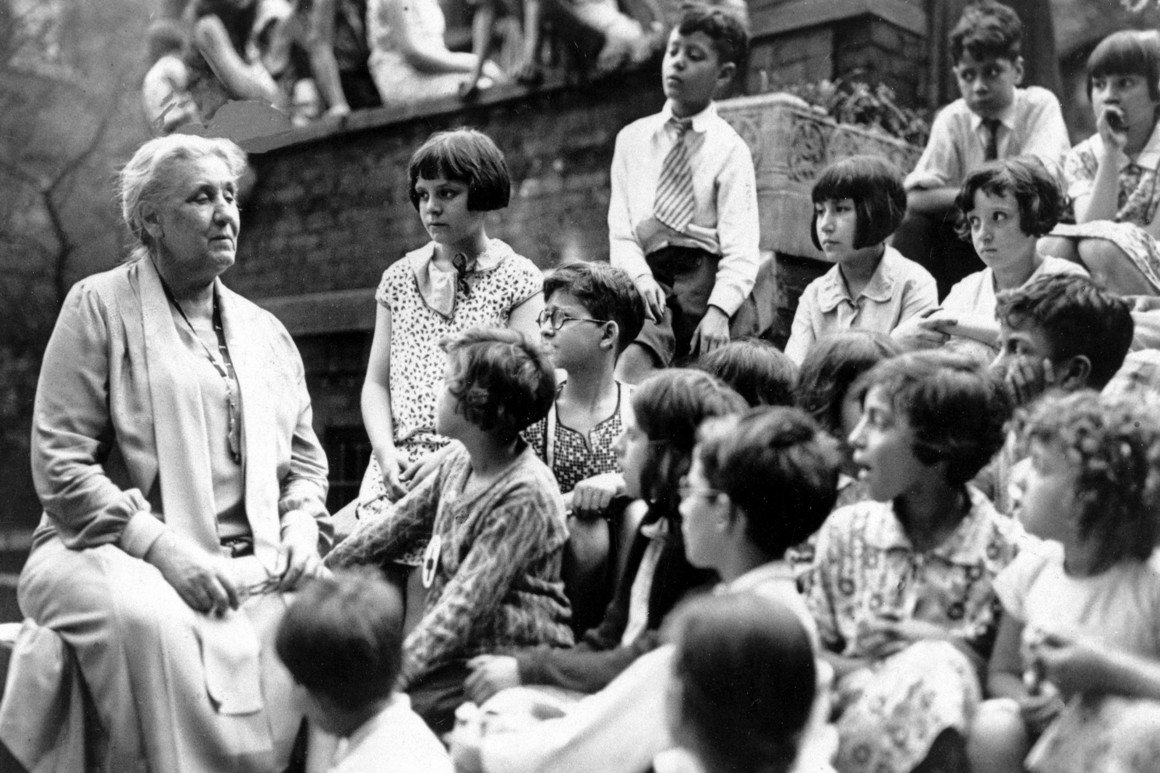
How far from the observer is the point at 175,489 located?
10.9 ft

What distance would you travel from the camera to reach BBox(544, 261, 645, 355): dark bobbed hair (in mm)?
3695

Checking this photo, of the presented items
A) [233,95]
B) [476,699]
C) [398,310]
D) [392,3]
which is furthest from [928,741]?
[233,95]

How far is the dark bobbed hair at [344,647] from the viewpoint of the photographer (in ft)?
8.30

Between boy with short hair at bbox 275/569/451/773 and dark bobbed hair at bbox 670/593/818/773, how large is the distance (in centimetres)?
68

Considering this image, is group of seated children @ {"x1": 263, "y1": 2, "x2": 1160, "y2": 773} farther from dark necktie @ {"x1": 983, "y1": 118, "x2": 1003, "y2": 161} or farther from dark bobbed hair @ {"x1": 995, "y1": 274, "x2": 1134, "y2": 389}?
dark necktie @ {"x1": 983, "y1": 118, "x2": 1003, "y2": 161}

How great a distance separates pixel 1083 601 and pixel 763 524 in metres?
0.56

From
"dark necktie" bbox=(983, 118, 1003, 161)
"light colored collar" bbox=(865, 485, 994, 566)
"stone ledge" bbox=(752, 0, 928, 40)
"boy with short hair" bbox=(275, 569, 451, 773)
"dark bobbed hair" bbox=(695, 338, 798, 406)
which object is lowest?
"boy with short hair" bbox=(275, 569, 451, 773)

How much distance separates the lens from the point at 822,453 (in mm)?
A: 2520

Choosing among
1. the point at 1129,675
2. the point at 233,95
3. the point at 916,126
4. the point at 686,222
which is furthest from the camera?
the point at 233,95

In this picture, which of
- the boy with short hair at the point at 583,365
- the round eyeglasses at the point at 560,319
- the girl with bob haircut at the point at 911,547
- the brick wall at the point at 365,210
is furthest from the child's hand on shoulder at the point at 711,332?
the girl with bob haircut at the point at 911,547

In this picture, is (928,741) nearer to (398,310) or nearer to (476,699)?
→ (476,699)

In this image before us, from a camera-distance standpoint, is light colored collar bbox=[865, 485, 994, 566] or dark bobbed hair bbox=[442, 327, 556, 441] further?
dark bobbed hair bbox=[442, 327, 556, 441]

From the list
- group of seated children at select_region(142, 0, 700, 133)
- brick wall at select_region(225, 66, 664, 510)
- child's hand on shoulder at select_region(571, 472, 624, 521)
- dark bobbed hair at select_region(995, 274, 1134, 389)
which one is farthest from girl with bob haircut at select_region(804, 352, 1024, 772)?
group of seated children at select_region(142, 0, 700, 133)

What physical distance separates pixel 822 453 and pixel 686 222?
8.09 ft
